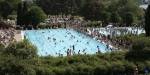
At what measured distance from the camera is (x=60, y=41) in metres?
34.4

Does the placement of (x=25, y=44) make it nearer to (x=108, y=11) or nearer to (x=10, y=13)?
(x=108, y=11)

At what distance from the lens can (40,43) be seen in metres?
34.0

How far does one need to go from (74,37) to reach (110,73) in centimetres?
1529

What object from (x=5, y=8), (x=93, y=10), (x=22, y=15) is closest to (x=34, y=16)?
(x=22, y=15)

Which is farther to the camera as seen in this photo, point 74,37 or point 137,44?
point 74,37

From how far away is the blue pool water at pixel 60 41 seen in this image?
30156mm

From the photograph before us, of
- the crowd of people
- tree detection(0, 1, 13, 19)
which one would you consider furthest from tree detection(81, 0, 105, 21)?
tree detection(0, 1, 13, 19)

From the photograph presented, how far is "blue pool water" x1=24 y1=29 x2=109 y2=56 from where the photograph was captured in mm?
30156

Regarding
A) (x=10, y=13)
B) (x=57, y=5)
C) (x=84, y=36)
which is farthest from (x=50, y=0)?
(x=84, y=36)

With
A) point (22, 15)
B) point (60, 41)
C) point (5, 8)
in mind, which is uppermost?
point (5, 8)

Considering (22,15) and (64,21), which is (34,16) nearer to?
(22,15)

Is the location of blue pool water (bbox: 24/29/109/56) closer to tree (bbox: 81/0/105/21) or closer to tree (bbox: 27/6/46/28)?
tree (bbox: 27/6/46/28)

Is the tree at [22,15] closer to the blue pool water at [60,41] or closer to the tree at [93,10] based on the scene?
the blue pool water at [60,41]

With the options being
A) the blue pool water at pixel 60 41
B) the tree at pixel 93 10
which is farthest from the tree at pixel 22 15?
the tree at pixel 93 10
